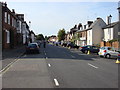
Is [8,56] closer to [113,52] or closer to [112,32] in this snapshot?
[113,52]

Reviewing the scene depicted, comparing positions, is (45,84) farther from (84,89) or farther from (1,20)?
(1,20)

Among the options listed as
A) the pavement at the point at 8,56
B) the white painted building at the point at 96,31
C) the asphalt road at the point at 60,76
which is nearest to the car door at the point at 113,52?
the asphalt road at the point at 60,76

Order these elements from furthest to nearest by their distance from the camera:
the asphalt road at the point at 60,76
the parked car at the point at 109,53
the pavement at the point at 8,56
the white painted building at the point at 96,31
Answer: the white painted building at the point at 96,31 < the parked car at the point at 109,53 < the pavement at the point at 8,56 < the asphalt road at the point at 60,76

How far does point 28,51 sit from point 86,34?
39.6 m

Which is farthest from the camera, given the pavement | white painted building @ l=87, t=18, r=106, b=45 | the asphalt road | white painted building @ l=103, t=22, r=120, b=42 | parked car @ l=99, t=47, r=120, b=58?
white painted building @ l=87, t=18, r=106, b=45

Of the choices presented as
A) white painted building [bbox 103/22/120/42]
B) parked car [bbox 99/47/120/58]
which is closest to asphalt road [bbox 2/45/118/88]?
parked car [bbox 99/47/120/58]

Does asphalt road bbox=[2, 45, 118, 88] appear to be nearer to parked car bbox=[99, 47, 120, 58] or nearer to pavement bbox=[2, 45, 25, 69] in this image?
pavement bbox=[2, 45, 25, 69]

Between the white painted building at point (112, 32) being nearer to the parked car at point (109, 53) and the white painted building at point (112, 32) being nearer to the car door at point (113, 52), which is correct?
the parked car at point (109, 53)

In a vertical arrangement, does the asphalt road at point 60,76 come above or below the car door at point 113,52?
below

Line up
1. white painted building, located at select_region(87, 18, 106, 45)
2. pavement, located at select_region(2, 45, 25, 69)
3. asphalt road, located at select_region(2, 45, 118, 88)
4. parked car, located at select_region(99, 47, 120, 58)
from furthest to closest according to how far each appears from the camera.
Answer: white painted building, located at select_region(87, 18, 106, 45) < parked car, located at select_region(99, 47, 120, 58) < pavement, located at select_region(2, 45, 25, 69) < asphalt road, located at select_region(2, 45, 118, 88)

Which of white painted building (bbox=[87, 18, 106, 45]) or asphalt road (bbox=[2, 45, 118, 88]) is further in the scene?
white painted building (bbox=[87, 18, 106, 45])

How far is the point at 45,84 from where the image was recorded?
331 inches

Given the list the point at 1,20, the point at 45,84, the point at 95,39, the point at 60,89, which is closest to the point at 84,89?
the point at 60,89

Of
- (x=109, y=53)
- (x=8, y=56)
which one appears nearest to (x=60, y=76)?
(x=8, y=56)
